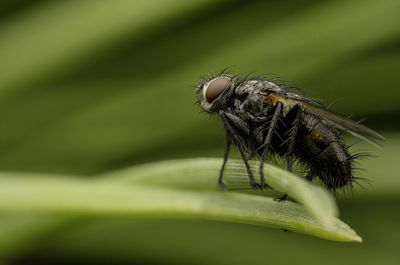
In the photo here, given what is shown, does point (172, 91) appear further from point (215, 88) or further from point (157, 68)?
point (215, 88)

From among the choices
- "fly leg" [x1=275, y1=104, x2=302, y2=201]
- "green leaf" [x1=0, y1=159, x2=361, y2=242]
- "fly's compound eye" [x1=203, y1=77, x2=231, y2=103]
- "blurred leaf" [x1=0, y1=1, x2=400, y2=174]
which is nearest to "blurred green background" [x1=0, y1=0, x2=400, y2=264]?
"blurred leaf" [x1=0, y1=1, x2=400, y2=174]

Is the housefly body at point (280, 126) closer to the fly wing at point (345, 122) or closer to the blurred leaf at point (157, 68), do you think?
the fly wing at point (345, 122)

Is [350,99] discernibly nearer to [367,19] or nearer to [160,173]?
[367,19]

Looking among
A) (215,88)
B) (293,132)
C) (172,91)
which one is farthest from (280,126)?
(172,91)

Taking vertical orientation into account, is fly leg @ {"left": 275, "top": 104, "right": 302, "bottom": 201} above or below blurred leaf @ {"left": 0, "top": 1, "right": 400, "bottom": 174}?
below

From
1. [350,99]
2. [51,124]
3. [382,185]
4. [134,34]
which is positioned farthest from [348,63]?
[51,124]

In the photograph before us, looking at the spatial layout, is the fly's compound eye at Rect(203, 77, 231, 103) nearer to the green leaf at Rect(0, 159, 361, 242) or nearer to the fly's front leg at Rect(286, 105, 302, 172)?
the fly's front leg at Rect(286, 105, 302, 172)

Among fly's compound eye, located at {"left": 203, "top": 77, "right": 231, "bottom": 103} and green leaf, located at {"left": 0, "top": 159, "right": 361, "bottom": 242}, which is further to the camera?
fly's compound eye, located at {"left": 203, "top": 77, "right": 231, "bottom": 103}
